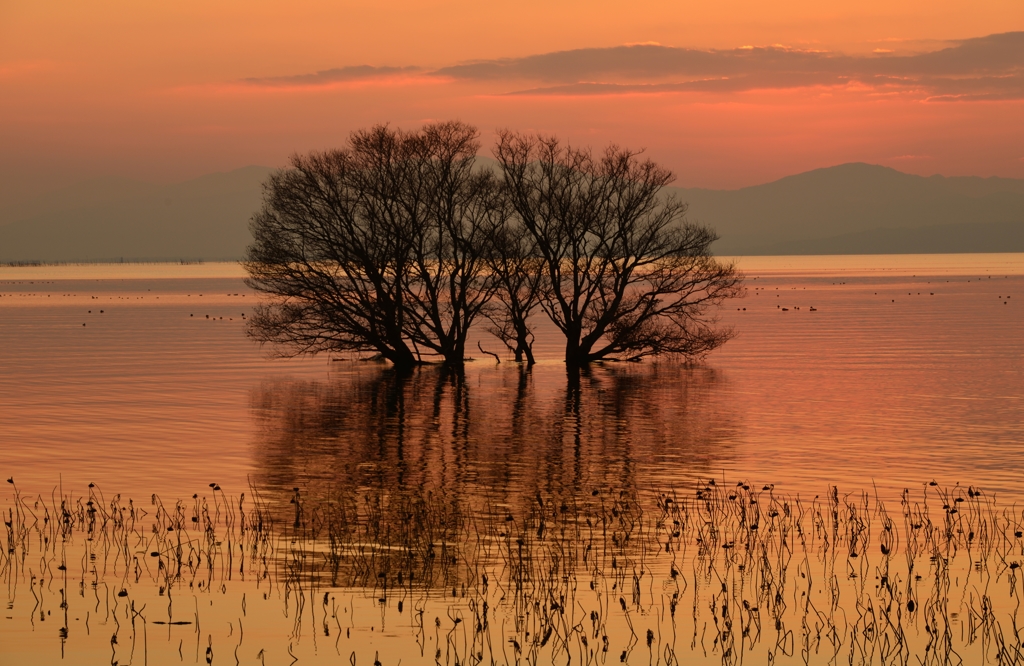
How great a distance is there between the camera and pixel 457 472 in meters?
29.6

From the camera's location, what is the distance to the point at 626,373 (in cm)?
6009

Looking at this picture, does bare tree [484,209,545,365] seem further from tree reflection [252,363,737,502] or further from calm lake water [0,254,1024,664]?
tree reflection [252,363,737,502]

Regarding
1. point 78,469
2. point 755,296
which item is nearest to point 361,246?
point 78,469

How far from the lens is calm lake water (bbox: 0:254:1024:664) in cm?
1650

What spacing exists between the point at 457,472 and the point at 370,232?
3291 centimetres

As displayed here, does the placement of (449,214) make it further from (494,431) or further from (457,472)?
(457,472)

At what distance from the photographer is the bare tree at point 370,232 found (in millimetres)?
59625

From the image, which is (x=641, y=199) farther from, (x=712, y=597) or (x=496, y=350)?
(x=712, y=597)

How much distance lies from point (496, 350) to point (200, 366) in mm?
21269

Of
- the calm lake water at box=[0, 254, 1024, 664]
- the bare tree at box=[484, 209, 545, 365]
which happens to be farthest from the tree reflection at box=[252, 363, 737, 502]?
the bare tree at box=[484, 209, 545, 365]

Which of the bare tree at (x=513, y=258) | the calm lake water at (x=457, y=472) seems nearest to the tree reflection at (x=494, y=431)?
the calm lake water at (x=457, y=472)

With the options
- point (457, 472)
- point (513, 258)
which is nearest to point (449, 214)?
point (513, 258)

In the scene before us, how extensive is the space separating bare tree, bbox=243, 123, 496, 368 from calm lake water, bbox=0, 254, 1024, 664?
10.9 ft

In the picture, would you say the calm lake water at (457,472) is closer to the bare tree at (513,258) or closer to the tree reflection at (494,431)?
the tree reflection at (494,431)
